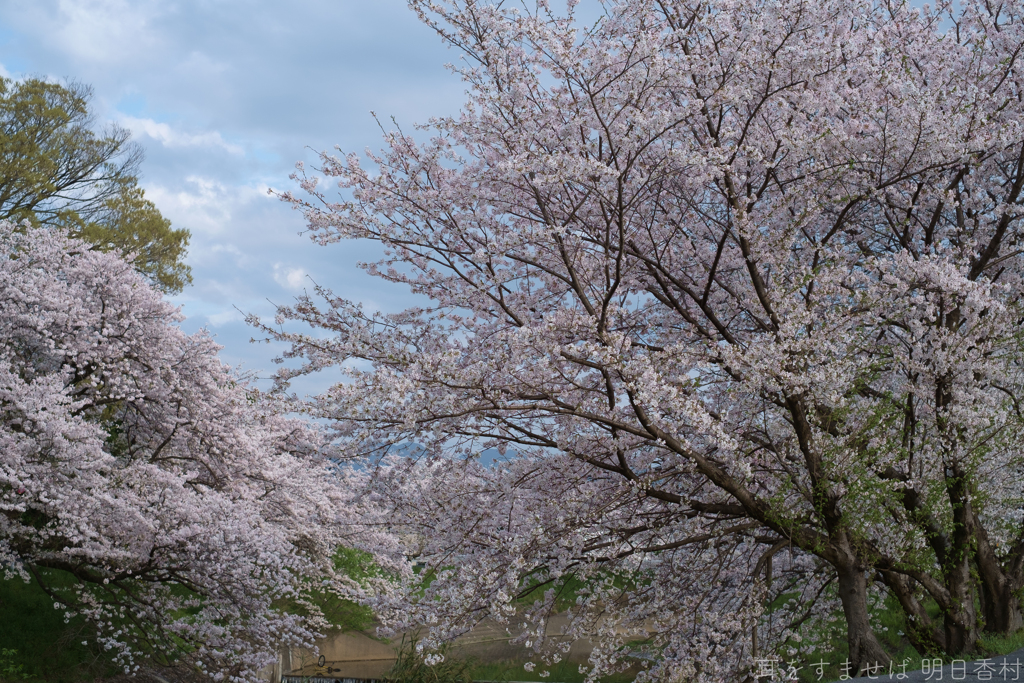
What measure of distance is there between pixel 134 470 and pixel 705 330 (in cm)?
922

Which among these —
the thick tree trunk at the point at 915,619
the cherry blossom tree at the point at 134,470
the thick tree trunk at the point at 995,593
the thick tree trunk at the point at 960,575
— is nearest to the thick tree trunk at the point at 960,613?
the thick tree trunk at the point at 960,575

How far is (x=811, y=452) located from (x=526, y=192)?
386 cm

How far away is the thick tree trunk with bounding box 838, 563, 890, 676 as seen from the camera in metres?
7.72

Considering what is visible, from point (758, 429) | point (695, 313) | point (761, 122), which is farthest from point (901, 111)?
point (758, 429)

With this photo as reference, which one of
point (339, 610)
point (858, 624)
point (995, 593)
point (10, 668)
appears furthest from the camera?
point (339, 610)

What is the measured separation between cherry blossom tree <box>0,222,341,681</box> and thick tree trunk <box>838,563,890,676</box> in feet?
26.5

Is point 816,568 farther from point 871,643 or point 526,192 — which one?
point 526,192

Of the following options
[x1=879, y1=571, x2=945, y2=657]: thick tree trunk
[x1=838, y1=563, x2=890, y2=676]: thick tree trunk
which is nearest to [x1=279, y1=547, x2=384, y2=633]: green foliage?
[x1=879, y1=571, x2=945, y2=657]: thick tree trunk

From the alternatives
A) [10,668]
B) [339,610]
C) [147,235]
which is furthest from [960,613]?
[147,235]

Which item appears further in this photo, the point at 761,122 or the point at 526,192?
the point at 761,122

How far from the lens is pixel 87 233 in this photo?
2348 centimetres

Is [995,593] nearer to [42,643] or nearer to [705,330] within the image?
[705,330]

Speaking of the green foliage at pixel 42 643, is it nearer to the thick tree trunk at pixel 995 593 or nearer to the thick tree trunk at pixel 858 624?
the thick tree trunk at pixel 858 624

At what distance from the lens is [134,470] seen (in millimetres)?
12133
